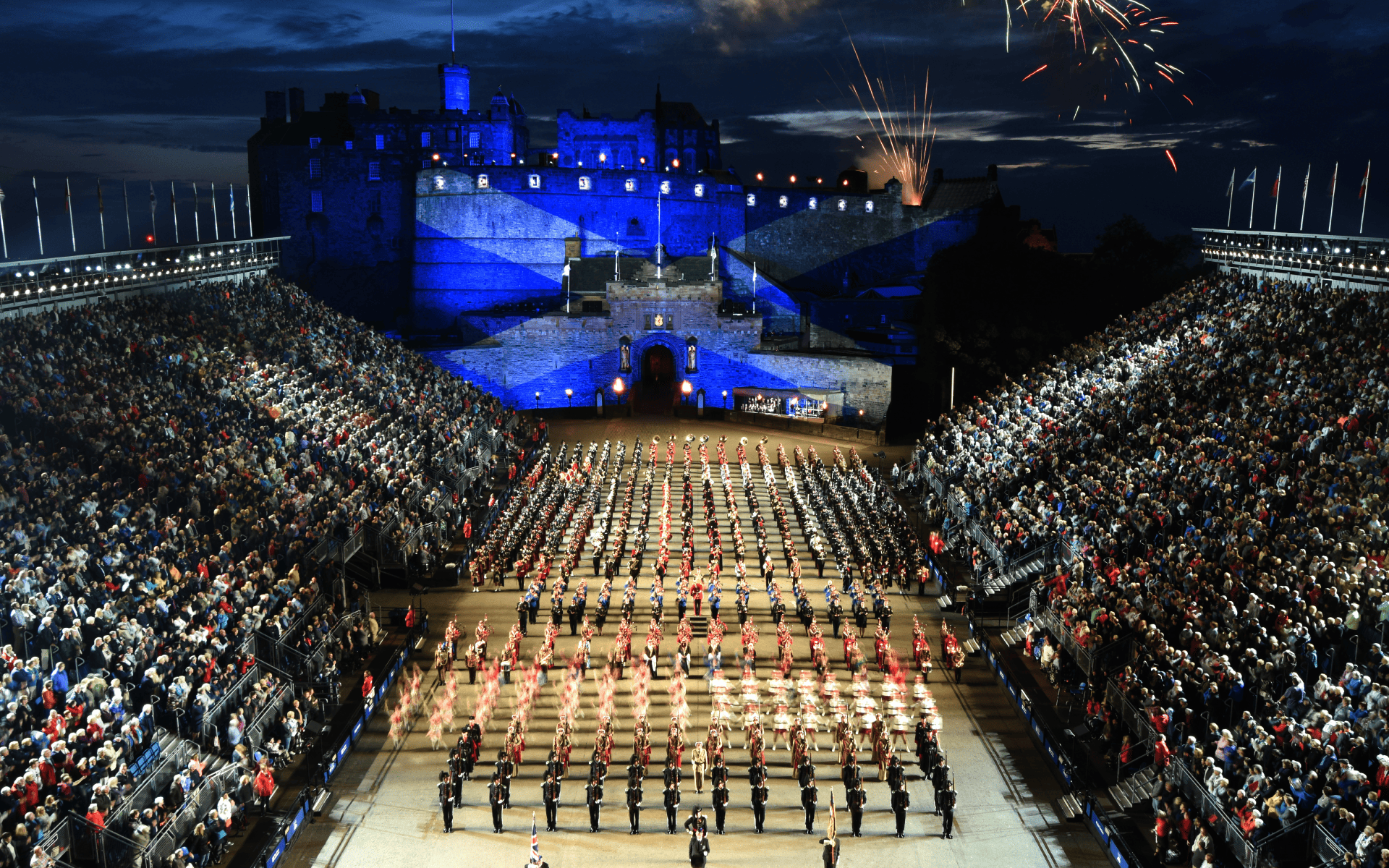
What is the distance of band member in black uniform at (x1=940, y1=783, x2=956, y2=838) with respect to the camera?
17781mm

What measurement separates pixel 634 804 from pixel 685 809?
50.3 inches

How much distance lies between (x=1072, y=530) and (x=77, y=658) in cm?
2247

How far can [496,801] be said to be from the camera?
701 inches

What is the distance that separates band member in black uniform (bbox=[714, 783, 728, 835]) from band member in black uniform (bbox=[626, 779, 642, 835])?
1.28 meters

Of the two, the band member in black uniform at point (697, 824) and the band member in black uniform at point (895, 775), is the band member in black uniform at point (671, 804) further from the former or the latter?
the band member in black uniform at point (895, 775)

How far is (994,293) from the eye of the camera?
173ft

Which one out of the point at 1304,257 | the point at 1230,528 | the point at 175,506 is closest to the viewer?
the point at 1230,528

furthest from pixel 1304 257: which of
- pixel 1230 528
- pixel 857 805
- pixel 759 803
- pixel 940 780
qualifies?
pixel 759 803

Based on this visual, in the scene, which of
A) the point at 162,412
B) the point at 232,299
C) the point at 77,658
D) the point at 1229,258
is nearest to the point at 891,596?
the point at 77,658

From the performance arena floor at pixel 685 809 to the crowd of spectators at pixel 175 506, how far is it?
7.13 ft

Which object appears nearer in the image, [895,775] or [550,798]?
[550,798]

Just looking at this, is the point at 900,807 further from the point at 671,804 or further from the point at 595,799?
the point at 595,799

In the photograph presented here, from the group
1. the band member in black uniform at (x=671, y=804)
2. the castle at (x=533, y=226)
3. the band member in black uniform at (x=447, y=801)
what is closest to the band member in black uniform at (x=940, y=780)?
the band member in black uniform at (x=671, y=804)

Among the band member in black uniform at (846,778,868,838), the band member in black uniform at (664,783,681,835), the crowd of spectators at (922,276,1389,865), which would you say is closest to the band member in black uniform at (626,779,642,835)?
the band member in black uniform at (664,783,681,835)
